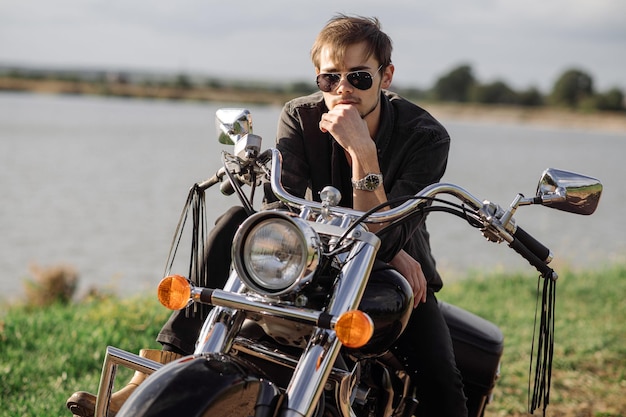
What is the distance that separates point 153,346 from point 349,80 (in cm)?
258

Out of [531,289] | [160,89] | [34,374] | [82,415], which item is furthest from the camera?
[160,89]

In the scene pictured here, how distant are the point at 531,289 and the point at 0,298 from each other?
5.16m

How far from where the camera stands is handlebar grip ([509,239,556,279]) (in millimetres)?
2242

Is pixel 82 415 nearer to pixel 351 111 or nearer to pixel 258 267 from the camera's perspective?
pixel 258 267

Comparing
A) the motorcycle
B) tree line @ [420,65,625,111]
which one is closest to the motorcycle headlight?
the motorcycle

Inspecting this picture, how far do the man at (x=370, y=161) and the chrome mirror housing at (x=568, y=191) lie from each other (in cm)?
45

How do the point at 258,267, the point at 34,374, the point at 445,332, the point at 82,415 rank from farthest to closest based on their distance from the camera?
the point at 34,374 < the point at 445,332 < the point at 82,415 < the point at 258,267

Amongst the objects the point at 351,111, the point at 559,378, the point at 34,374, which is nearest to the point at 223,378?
the point at 351,111

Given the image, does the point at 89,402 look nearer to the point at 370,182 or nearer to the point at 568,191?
the point at 370,182

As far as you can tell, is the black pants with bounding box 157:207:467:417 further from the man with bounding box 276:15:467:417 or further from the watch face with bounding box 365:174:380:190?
the watch face with bounding box 365:174:380:190

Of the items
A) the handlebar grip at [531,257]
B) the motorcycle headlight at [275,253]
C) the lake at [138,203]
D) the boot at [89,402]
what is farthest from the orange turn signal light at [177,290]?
the lake at [138,203]

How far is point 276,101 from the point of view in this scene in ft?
126

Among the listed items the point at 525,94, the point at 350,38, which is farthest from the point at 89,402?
the point at 525,94

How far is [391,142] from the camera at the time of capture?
9.85 feet
